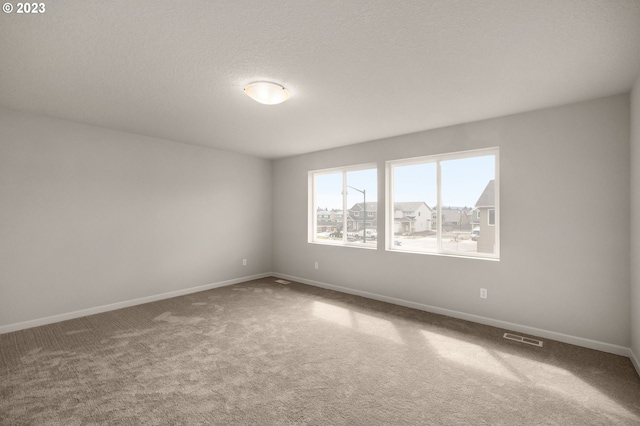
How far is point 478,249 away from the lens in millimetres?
3770

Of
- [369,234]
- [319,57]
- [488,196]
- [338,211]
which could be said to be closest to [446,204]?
[488,196]

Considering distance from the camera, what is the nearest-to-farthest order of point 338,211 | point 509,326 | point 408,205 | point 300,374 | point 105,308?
point 300,374, point 509,326, point 105,308, point 408,205, point 338,211

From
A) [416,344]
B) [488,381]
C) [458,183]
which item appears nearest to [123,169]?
[416,344]

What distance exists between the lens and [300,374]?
243 centimetres

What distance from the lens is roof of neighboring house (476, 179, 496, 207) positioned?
12.0 ft

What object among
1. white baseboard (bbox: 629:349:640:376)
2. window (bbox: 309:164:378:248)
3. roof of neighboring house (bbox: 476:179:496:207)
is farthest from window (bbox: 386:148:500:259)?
white baseboard (bbox: 629:349:640:376)

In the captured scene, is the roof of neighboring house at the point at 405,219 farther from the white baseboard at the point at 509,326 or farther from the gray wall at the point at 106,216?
the gray wall at the point at 106,216

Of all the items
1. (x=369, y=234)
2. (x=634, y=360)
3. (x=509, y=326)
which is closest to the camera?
(x=634, y=360)

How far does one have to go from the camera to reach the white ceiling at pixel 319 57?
68.5 inches

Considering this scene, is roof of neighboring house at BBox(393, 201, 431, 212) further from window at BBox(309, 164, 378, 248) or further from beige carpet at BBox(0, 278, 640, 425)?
beige carpet at BBox(0, 278, 640, 425)

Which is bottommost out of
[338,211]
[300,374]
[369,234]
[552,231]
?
[300,374]

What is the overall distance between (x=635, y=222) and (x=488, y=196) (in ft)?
4.37

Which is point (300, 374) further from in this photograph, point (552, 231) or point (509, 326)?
point (552, 231)

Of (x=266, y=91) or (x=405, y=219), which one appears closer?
(x=266, y=91)
